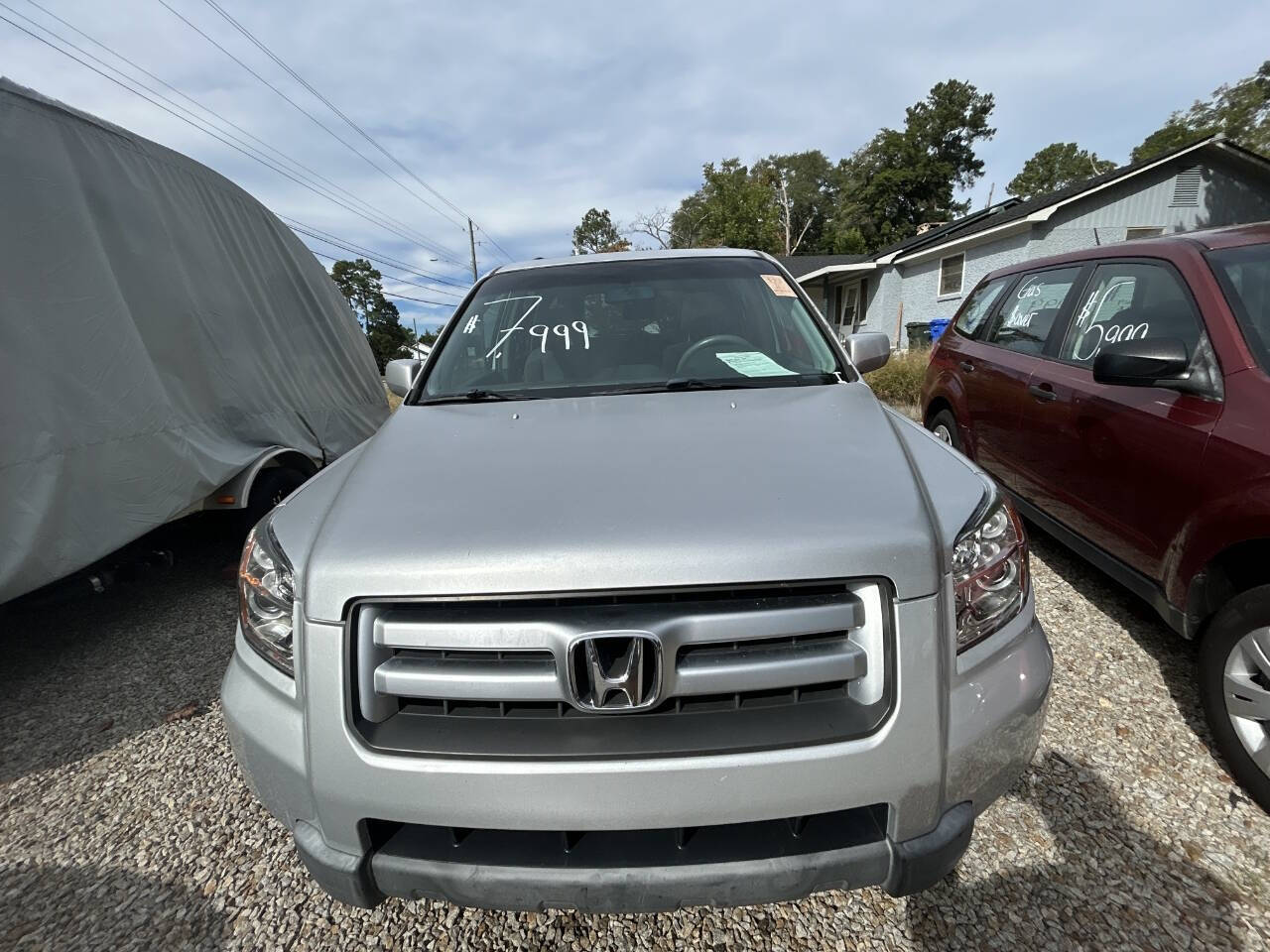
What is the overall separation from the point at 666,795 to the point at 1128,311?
10.7 ft

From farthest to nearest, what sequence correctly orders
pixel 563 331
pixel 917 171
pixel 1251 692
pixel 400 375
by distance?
pixel 917 171 < pixel 400 375 < pixel 563 331 < pixel 1251 692

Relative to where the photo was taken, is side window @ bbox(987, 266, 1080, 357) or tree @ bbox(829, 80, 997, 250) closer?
side window @ bbox(987, 266, 1080, 357)

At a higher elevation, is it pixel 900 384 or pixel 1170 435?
pixel 1170 435

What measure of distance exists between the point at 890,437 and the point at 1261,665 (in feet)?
4.92

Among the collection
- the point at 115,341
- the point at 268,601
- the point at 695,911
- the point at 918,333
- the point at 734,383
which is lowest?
the point at 695,911

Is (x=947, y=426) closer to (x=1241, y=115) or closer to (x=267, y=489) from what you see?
(x=267, y=489)

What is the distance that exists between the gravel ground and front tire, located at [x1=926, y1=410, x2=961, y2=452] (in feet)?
6.42

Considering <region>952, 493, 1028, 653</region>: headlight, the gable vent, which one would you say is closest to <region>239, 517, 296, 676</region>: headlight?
<region>952, 493, 1028, 653</region>: headlight

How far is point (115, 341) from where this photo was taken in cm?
327

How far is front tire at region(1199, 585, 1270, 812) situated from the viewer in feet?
6.52

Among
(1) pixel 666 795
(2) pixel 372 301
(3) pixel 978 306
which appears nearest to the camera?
(1) pixel 666 795

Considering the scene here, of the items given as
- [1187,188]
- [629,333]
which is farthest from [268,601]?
[1187,188]

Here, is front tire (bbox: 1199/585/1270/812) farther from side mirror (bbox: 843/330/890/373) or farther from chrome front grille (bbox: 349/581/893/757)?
chrome front grille (bbox: 349/581/893/757)

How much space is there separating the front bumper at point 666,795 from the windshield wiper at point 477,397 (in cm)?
111
